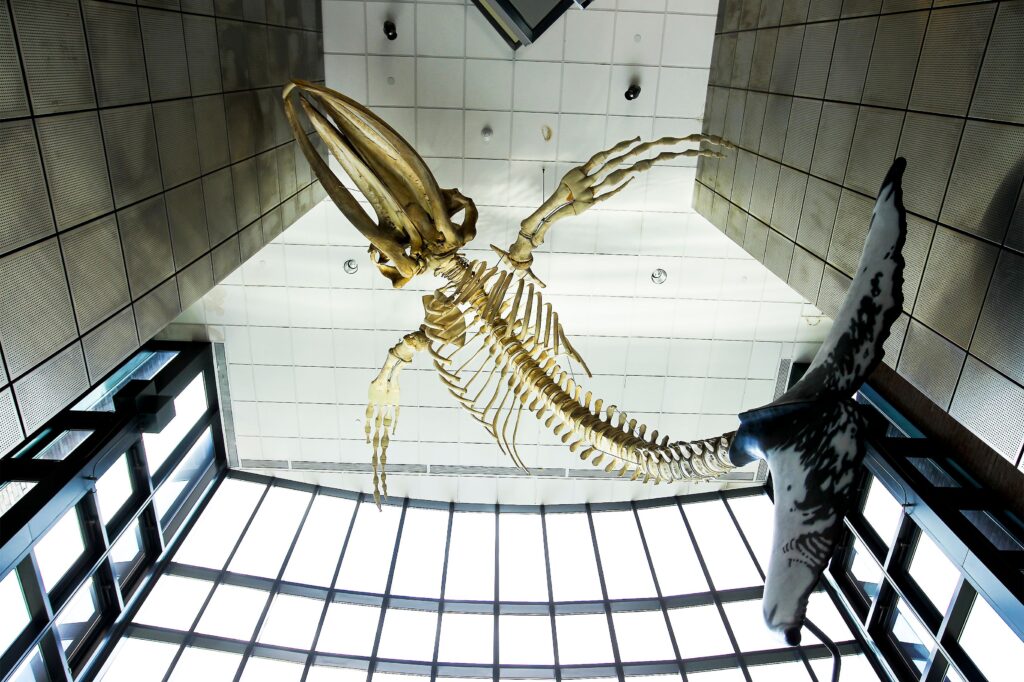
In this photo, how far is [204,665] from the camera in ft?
19.2

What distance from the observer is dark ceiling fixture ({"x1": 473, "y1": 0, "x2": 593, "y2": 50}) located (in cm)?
523

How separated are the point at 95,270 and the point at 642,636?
6.21 m

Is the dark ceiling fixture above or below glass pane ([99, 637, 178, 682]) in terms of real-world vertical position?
above

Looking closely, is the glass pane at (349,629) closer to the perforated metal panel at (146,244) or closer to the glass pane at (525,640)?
the glass pane at (525,640)

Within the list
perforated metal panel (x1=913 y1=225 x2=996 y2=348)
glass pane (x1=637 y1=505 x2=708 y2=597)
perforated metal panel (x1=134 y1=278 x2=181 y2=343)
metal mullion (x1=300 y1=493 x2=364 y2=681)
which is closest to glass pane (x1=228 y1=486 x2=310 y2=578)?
metal mullion (x1=300 y1=493 x2=364 y2=681)

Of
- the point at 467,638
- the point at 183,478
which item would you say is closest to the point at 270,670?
the point at 467,638

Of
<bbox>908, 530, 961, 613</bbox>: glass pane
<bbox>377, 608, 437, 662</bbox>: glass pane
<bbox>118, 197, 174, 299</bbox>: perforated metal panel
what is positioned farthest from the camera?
<bbox>377, 608, 437, 662</bbox>: glass pane

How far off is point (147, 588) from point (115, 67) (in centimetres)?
554

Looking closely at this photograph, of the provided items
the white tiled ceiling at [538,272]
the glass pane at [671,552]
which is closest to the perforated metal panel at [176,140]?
the white tiled ceiling at [538,272]

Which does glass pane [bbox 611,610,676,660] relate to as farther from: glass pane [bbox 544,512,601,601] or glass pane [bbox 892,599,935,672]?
glass pane [bbox 892,599,935,672]

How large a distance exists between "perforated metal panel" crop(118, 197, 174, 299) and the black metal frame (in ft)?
7.89

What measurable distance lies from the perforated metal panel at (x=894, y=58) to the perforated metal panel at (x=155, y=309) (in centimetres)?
450

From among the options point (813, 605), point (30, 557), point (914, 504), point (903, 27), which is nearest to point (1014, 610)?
point (914, 504)

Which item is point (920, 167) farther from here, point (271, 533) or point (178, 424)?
point (271, 533)
